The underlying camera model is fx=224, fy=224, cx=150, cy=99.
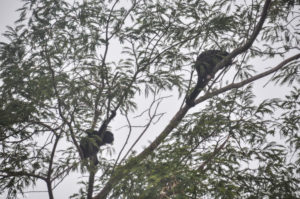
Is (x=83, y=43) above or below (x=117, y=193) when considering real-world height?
above

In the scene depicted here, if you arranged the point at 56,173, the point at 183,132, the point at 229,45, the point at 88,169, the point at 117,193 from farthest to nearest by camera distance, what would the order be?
the point at 229,45, the point at 183,132, the point at 56,173, the point at 88,169, the point at 117,193

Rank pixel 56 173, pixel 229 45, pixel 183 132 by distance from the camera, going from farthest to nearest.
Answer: pixel 229 45, pixel 183 132, pixel 56 173

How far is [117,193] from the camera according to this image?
2.13m

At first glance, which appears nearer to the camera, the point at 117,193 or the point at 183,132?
the point at 117,193

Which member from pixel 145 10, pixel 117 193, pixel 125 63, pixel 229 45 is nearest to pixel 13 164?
pixel 117 193

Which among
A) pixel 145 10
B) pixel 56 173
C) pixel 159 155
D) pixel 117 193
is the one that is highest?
pixel 145 10

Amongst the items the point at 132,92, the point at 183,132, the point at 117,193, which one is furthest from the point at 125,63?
the point at 117,193

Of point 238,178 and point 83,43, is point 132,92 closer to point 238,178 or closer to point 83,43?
point 83,43

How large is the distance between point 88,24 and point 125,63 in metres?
0.75

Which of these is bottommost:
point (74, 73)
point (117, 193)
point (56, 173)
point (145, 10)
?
point (117, 193)

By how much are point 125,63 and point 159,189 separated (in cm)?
167

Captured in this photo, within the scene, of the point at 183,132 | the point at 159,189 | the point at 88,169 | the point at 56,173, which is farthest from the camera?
the point at 183,132

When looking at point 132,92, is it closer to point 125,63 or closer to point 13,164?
point 125,63

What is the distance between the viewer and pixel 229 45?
3.30 m
